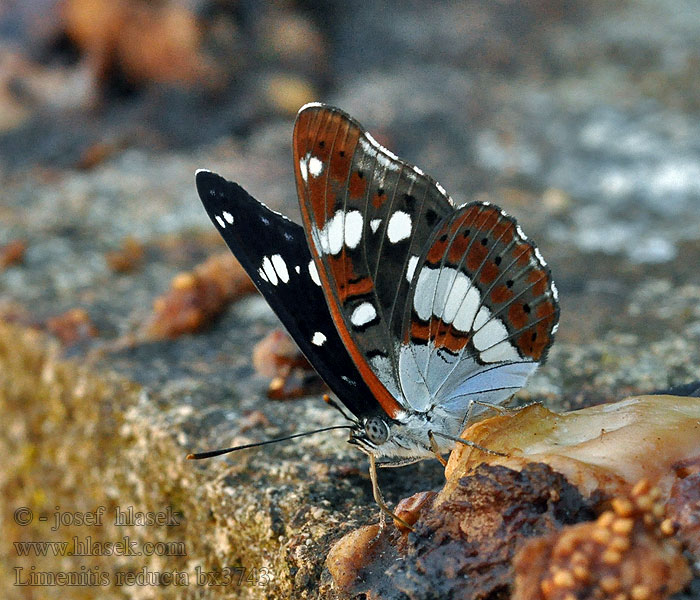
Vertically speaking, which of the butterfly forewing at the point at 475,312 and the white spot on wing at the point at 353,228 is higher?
the white spot on wing at the point at 353,228

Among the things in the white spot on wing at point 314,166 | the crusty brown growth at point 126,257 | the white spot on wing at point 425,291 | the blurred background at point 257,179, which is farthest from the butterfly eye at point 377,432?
the crusty brown growth at point 126,257

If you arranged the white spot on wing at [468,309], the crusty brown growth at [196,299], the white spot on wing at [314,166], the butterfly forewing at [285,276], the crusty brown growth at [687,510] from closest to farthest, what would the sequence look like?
the crusty brown growth at [687,510]
the white spot on wing at [314,166]
the butterfly forewing at [285,276]
the white spot on wing at [468,309]
the crusty brown growth at [196,299]

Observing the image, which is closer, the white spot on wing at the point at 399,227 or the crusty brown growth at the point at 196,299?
the white spot on wing at the point at 399,227

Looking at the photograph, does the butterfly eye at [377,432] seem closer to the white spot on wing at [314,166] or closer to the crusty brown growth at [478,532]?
the crusty brown growth at [478,532]

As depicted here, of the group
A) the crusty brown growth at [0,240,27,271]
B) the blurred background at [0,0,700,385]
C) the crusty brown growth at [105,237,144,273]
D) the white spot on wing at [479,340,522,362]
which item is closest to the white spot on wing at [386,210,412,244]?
the white spot on wing at [479,340,522,362]

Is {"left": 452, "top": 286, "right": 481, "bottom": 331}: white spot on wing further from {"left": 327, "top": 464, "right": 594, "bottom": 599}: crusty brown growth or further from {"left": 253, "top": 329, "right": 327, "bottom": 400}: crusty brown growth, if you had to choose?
{"left": 253, "top": 329, "right": 327, "bottom": 400}: crusty brown growth

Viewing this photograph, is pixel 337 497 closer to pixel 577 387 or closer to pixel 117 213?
pixel 577 387
